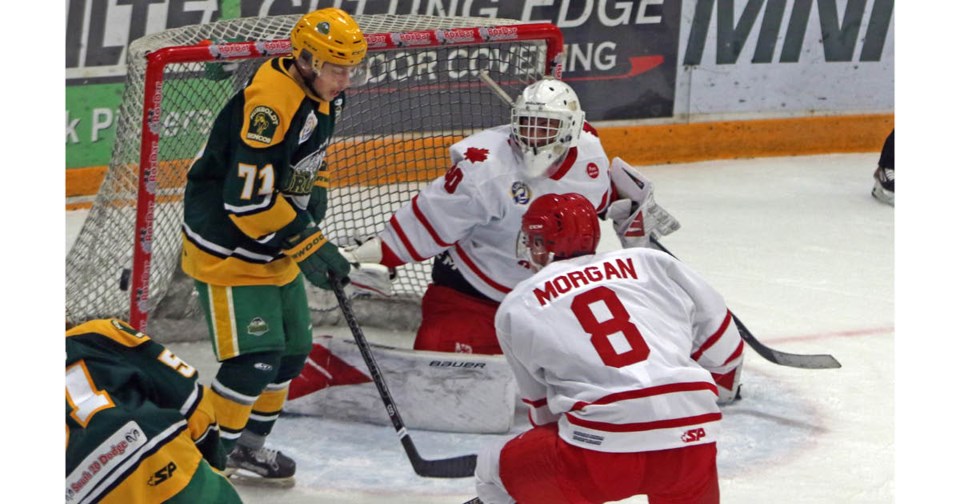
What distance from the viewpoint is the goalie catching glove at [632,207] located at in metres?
3.65

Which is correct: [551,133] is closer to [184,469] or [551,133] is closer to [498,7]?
[184,469]

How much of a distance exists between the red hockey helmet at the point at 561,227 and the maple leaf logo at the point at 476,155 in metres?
0.91

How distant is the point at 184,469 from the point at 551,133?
158cm

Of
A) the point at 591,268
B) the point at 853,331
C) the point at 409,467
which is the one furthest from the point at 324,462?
the point at 853,331

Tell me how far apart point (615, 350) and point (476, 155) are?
1.18 meters

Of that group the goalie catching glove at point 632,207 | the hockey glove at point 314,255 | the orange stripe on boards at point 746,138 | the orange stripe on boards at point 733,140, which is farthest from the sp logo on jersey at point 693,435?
the orange stripe on boards at point 746,138

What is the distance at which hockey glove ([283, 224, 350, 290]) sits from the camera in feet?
9.70

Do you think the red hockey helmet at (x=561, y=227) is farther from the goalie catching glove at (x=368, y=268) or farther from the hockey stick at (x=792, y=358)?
the hockey stick at (x=792, y=358)

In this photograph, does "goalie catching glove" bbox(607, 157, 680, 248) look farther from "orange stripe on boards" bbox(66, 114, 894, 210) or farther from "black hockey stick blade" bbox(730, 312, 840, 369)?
Answer: "orange stripe on boards" bbox(66, 114, 894, 210)

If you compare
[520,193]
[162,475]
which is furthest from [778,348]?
[162,475]

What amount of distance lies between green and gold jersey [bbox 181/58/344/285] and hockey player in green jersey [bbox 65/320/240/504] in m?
0.87

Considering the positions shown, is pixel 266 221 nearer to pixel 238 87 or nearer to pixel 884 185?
pixel 238 87

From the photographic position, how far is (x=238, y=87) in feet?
12.2

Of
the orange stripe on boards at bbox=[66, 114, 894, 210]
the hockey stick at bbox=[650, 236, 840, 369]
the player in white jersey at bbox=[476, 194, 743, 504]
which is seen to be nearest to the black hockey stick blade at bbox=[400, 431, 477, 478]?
the player in white jersey at bbox=[476, 194, 743, 504]
